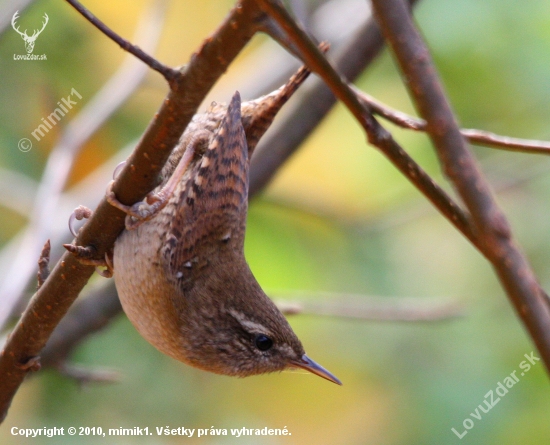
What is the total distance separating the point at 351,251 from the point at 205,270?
2356 millimetres

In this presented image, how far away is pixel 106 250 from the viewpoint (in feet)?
7.14

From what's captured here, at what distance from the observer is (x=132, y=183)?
185cm

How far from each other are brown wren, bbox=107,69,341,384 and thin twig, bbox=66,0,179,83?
658 millimetres

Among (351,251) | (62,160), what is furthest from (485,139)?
(351,251)

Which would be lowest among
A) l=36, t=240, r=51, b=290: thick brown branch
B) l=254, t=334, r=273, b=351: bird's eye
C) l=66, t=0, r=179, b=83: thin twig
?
l=254, t=334, r=273, b=351: bird's eye

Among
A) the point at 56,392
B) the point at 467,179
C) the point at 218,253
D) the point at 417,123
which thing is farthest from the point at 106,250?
the point at 56,392

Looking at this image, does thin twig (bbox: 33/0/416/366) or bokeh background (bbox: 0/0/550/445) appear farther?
bokeh background (bbox: 0/0/550/445)

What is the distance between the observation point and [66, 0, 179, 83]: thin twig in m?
1.58

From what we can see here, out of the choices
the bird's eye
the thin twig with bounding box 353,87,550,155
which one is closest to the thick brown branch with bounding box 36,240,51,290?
the bird's eye

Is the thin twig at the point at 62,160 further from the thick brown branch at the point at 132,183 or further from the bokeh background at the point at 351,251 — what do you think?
the thick brown branch at the point at 132,183

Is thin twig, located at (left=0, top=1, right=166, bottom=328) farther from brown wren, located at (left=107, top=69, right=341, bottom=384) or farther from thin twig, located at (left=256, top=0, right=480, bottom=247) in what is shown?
thin twig, located at (left=256, top=0, right=480, bottom=247)

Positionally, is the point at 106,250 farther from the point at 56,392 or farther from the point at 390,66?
the point at 390,66

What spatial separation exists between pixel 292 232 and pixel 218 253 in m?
2.05

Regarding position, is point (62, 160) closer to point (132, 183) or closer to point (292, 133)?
point (292, 133)
